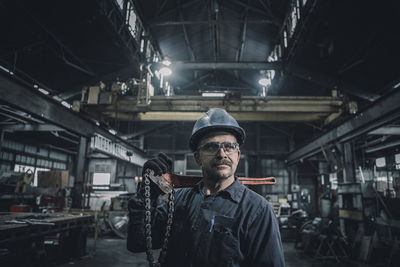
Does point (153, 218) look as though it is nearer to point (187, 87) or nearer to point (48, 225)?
Result: point (48, 225)

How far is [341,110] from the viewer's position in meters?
7.37

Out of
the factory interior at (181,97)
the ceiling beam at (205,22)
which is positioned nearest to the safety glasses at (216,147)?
the factory interior at (181,97)

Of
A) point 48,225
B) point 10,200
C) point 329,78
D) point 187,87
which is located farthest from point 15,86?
point 187,87

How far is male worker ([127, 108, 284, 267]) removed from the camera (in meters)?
1.53

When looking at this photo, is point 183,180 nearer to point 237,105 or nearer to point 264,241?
point 264,241

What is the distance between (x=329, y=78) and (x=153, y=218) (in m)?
8.89

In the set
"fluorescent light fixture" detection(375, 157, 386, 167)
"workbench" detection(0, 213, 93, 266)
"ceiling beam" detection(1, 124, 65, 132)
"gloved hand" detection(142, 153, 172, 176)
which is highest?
"ceiling beam" detection(1, 124, 65, 132)

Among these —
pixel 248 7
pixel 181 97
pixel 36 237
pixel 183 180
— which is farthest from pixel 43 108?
pixel 248 7

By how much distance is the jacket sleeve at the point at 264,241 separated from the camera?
1.47 metres

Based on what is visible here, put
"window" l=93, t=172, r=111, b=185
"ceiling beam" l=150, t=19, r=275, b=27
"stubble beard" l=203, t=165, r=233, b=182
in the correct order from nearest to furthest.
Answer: "stubble beard" l=203, t=165, r=233, b=182
"ceiling beam" l=150, t=19, r=275, b=27
"window" l=93, t=172, r=111, b=185

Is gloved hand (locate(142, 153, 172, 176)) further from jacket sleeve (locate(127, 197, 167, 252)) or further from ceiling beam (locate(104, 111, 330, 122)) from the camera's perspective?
ceiling beam (locate(104, 111, 330, 122))

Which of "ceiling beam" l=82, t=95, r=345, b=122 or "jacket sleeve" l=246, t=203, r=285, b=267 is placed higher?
"ceiling beam" l=82, t=95, r=345, b=122

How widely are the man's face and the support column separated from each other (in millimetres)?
6479

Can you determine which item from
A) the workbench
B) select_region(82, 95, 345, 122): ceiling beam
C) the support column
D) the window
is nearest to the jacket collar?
the workbench
